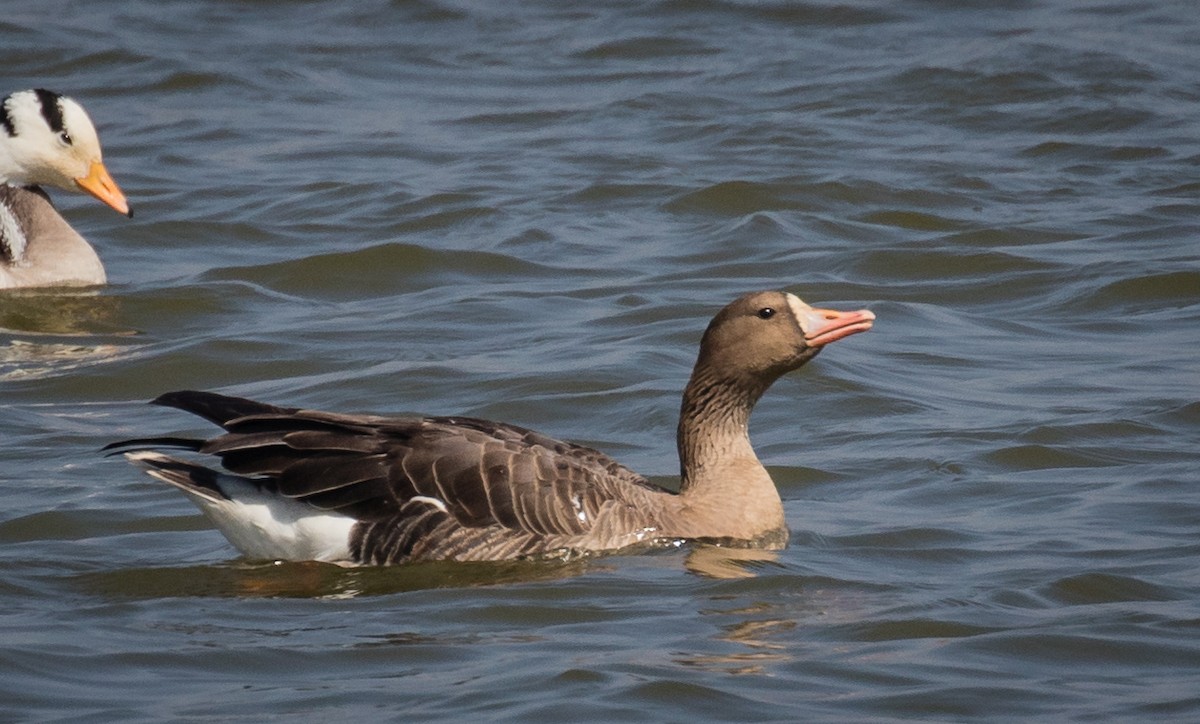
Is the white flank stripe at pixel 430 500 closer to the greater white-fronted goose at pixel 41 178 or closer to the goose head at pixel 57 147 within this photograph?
the greater white-fronted goose at pixel 41 178

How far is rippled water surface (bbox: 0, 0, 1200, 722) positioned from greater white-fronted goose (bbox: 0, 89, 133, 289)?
1.04 ft

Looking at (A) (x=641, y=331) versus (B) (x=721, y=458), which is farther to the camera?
(A) (x=641, y=331)

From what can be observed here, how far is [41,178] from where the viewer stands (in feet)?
43.8

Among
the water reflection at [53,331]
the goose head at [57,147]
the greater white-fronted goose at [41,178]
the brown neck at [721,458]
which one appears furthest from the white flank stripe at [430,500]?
the goose head at [57,147]

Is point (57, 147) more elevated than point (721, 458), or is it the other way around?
point (57, 147)

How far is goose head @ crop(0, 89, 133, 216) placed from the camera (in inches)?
514

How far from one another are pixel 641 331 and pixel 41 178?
4777 mm

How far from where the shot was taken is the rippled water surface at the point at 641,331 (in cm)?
616

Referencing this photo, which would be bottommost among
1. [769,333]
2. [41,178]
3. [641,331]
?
[641,331]

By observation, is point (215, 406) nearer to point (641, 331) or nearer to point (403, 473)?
point (403, 473)

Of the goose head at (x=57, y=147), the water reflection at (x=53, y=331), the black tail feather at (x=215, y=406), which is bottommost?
the water reflection at (x=53, y=331)

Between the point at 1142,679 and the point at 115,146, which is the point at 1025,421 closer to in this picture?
the point at 1142,679

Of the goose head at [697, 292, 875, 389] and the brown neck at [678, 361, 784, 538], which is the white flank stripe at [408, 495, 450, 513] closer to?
the brown neck at [678, 361, 784, 538]

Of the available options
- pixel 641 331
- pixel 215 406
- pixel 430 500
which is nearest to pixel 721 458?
pixel 430 500
